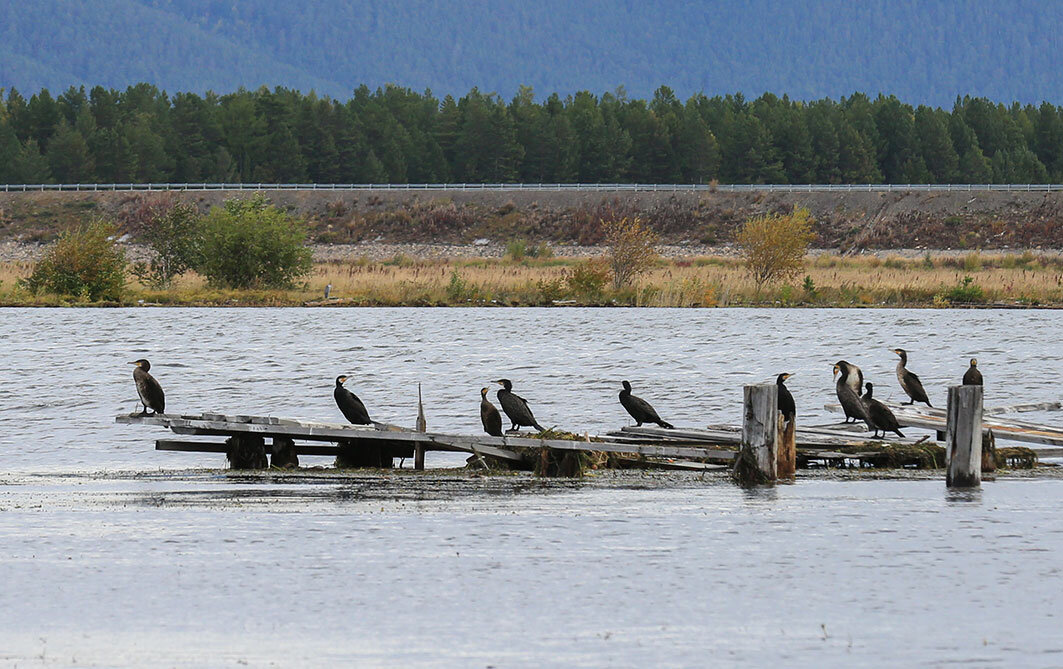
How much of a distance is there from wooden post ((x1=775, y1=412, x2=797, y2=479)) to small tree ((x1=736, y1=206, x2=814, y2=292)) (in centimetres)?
5368

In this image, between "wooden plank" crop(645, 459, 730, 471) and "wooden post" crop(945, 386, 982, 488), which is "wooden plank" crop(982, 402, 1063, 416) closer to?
"wooden post" crop(945, 386, 982, 488)

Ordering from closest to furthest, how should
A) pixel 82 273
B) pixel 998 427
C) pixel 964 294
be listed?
1. pixel 998 427
2. pixel 964 294
3. pixel 82 273

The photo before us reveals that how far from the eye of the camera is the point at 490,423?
2559 centimetres

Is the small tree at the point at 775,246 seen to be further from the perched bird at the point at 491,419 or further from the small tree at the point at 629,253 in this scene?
the perched bird at the point at 491,419

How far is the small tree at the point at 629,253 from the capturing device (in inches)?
2968

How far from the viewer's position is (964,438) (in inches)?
928

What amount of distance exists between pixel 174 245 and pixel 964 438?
215 ft

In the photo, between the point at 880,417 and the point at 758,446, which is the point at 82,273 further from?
the point at 758,446

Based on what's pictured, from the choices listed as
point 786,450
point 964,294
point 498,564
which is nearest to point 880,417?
point 786,450

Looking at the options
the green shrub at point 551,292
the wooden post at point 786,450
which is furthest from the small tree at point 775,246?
the wooden post at point 786,450

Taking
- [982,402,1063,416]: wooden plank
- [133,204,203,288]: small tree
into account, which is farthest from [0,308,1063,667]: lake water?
[133,204,203,288]: small tree

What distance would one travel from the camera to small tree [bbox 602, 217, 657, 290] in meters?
75.4

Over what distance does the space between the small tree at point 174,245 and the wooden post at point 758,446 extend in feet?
205

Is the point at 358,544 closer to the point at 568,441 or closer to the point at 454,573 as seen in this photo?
the point at 454,573
